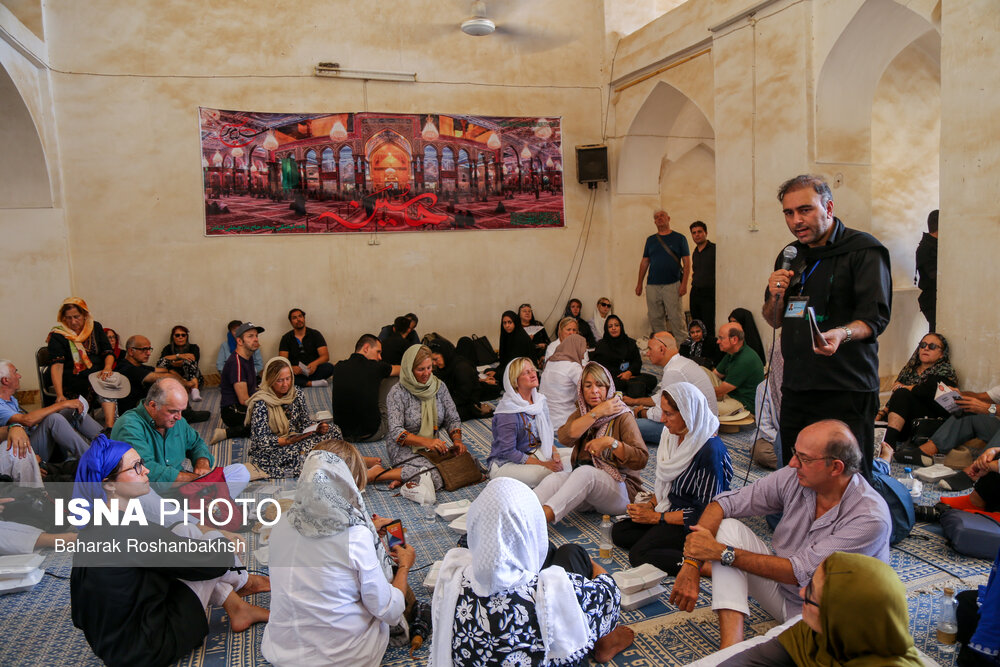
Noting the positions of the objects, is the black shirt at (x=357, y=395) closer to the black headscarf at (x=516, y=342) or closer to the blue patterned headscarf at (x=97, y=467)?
the blue patterned headscarf at (x=97, y=467)

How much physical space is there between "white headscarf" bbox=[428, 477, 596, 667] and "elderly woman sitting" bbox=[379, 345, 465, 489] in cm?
249

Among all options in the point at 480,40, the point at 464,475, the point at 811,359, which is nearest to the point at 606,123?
the point at 480,40

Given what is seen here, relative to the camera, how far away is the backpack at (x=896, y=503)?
3.29m

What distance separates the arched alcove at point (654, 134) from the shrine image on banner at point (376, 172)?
984mm

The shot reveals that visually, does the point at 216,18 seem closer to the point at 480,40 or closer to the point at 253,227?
the point at 253,227

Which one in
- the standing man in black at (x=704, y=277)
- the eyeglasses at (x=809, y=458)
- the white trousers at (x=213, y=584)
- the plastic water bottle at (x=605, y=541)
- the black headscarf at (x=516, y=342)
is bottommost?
the plastic water bottle at (x=605, y=541)

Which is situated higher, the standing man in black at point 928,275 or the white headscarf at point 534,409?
the standing man in black at point 928,275

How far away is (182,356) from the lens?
8.14 metres

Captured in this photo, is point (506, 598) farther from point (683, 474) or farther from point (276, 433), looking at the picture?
point (276, 433)

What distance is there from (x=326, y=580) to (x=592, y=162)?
322 inches

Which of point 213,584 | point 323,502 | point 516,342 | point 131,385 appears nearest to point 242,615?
point 213,584

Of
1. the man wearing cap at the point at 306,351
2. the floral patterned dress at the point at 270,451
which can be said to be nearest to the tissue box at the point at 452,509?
the floral patterned dress at the point at 270,451

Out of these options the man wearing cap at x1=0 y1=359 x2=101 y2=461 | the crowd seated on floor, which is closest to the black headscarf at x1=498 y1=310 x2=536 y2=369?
the crowd seated on floor

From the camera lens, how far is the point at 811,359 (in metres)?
2.84
